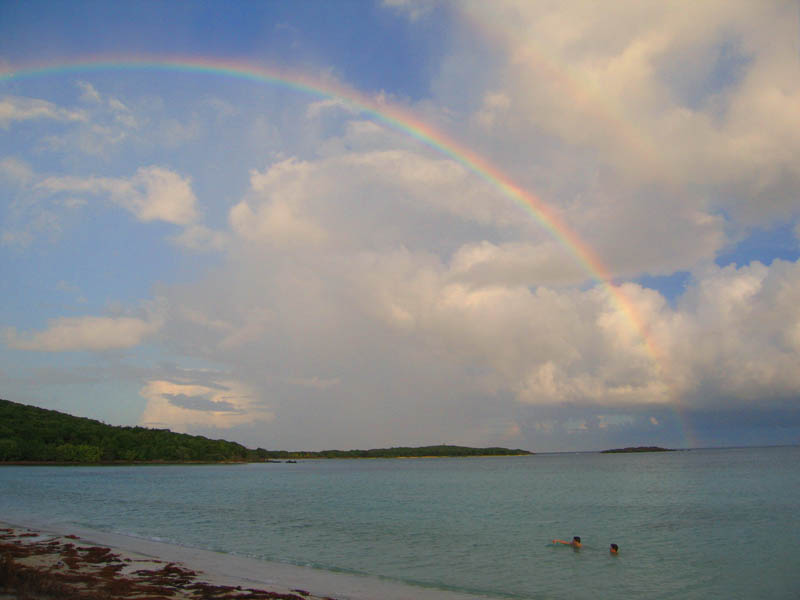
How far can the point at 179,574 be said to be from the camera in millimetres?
21547

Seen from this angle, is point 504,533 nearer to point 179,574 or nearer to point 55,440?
point 179,574

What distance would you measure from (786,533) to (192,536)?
1524 inches

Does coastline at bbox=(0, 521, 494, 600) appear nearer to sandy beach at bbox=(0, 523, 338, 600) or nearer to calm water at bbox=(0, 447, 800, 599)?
sandy beach at bbox=(0, 523, 338, 600)

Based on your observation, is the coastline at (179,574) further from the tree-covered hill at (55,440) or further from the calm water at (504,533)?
the tree-covered hill at (55,440)

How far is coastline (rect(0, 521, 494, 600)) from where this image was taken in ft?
60.7

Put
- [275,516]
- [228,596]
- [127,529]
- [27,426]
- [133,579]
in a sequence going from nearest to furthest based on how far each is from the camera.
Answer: [228,596] < [133,579] < [127,529] < [275,516] < [27,426]

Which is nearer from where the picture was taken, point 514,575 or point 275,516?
point 514,575

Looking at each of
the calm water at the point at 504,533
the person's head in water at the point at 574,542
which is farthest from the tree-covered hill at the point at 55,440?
the person's head in water at the point at 574,542

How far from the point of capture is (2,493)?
62.5 metres

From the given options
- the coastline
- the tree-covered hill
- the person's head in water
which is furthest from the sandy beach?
the tree-covered hill

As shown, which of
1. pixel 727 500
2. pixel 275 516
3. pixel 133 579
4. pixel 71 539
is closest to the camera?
pixel 133 579

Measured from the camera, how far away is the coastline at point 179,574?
60.7 ft

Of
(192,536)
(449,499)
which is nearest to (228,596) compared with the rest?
(192,536)

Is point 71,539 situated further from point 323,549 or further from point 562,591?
point 562,591
